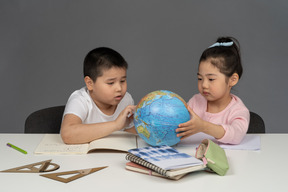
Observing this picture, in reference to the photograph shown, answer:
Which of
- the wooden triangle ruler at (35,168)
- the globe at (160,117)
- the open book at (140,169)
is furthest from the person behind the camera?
the globe at (160,117)

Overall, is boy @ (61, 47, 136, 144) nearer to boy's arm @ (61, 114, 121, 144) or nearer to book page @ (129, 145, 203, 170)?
boy's arm @ (61, 114, 121, 144)

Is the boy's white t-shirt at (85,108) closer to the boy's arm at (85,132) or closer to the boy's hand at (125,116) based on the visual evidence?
the boy's arm at (85,132)

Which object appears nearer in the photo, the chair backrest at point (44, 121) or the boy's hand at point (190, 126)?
the boy's hand at point (190, 126)

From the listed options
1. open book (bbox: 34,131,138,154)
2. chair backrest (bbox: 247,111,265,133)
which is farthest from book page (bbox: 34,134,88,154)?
chair backrest (bbox: 247,111,265,133)

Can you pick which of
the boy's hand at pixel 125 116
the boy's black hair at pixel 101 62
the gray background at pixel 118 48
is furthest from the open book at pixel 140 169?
the gray background at pixel 118 48

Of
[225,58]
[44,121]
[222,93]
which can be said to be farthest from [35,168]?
[225,58]

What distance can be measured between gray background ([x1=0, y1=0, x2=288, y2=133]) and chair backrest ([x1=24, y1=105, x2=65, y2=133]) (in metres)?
1.89

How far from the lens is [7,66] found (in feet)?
19.5

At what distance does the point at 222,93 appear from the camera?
3.44 metres

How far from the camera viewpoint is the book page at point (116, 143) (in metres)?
3.02

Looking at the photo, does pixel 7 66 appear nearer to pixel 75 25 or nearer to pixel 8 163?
pixel 75 25

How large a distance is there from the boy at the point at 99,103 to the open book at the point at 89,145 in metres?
0.07

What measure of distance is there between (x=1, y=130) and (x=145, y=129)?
3.54 metres

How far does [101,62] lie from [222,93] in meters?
0.91
